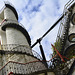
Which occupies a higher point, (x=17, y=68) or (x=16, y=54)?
(x=16, y=54)

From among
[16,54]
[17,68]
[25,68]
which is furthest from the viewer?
[16,54]

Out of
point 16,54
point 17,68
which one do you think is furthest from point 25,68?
point 16,54

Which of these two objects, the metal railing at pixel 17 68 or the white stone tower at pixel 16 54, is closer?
the metal railing at pixel 17 68

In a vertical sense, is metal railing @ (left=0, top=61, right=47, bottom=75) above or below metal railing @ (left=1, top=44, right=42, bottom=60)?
below

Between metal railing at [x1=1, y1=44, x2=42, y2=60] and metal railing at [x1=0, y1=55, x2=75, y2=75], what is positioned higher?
metal railing at [x1=1, y1=44, x2=42, y2=60]

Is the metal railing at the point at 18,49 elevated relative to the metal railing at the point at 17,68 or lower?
elevated

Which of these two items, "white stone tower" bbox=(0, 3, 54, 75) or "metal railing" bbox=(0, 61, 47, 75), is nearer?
"metal railing" bbox=(0, 61, 47, 75)

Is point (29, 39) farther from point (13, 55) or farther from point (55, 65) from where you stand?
point (55, 65)

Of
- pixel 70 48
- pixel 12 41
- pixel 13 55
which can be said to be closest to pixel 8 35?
pixel 12 41

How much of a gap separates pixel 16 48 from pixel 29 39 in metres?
6.56

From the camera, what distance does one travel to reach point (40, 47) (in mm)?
16844

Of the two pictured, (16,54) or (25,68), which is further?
(16,54)

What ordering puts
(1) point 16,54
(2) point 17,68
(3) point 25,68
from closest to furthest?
(2) point 17,68 < (3) point 25,68 < (1) point 16,54

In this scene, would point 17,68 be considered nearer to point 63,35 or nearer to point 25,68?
point 25,68
